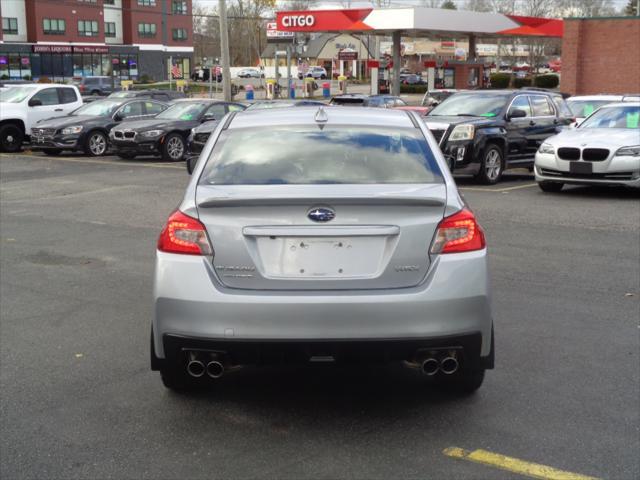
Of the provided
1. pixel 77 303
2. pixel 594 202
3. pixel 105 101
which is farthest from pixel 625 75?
pixel 77 303

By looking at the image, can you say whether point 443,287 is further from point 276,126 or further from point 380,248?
point 276,126

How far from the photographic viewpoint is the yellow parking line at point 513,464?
420 cm

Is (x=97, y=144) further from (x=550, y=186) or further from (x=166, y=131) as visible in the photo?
(x=550, y=186)

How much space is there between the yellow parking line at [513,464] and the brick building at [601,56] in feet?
124

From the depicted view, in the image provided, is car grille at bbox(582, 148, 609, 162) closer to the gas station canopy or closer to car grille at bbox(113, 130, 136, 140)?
car grille at bbox(113, 130, 136, 140)

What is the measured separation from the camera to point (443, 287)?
453 centimetres

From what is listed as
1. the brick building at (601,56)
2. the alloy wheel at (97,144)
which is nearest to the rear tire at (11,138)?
the alloy wheel at (97,144)

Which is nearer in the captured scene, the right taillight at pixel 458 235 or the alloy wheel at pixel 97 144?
the right taillight at pixel 458 235

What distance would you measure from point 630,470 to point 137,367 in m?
3.15

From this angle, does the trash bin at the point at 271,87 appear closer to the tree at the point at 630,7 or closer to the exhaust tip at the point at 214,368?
the exhaust tip at the point at 214,368

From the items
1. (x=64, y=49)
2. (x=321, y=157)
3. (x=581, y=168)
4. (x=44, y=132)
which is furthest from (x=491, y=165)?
(x=64, y=49)

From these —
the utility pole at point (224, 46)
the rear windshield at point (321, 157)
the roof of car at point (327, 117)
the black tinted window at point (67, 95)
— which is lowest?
the black tinted window at point (67, 95)

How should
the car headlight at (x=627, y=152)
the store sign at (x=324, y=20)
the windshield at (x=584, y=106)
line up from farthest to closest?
the store sign at (x=324, y=20), the windshield at (x=584, y=106), the car headlight at (x=627, y=152)

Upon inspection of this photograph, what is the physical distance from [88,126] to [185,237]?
20.4 metres
